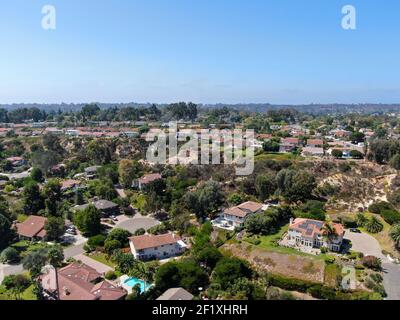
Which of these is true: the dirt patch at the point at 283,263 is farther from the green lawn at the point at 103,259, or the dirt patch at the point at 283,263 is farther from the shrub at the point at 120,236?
the green lawn at the point at 103,259

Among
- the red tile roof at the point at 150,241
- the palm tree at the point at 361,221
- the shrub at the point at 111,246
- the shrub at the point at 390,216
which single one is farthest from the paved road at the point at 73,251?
Answer: the shrub at the point at 390,216

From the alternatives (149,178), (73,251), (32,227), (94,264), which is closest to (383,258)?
(94,264)

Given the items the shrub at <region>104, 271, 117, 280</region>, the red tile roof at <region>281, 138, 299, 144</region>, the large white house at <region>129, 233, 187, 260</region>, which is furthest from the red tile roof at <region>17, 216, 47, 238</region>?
the red tile roof at <region>281, 138, 299, 144</region>
